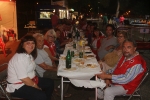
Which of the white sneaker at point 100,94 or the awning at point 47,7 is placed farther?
the awning at point 47,7

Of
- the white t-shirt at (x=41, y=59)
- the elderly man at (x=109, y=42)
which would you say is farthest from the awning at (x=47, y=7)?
the white t-shirt at (x=41, y=59)

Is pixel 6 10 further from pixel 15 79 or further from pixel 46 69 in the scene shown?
pixel 15 79

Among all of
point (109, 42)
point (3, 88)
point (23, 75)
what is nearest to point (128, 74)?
point (23, 75)

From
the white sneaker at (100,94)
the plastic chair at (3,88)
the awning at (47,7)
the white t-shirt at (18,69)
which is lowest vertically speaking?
the white sneaker at (100,94)

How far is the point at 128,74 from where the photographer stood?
291 cm

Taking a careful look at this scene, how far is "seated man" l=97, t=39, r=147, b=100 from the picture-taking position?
2904 millimetres

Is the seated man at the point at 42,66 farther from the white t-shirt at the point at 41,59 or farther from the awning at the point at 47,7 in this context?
the awning at the point at 47,7

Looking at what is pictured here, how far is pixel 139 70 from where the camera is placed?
2.90m

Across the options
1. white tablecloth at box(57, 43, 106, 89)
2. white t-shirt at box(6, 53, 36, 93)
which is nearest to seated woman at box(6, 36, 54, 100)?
white t-shirt at box(6, 53, 36, 93)

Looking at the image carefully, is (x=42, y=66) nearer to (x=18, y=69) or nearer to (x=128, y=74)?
(x=18, y=69)

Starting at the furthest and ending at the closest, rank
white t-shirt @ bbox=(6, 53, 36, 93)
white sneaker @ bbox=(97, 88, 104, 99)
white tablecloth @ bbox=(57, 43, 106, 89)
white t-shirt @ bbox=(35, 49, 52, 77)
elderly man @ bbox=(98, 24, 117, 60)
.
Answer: elderly man @ bbox=(98, 24, 117, 60) → white t-shirt @ bbox=(35, 49, 52, 77) → white sneaker @ bbox=(97, 88, 104, 99) → white tablecloth @ bbox=(57, 43, 106, 89) → white t-shirt @ bbox=(6, 53, 36, 93)

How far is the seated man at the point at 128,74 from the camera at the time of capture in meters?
2.90

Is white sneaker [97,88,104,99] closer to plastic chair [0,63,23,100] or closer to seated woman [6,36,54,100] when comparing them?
seated woman [6,36,54,100]

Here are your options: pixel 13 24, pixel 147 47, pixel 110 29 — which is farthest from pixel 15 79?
pixel 13 24
